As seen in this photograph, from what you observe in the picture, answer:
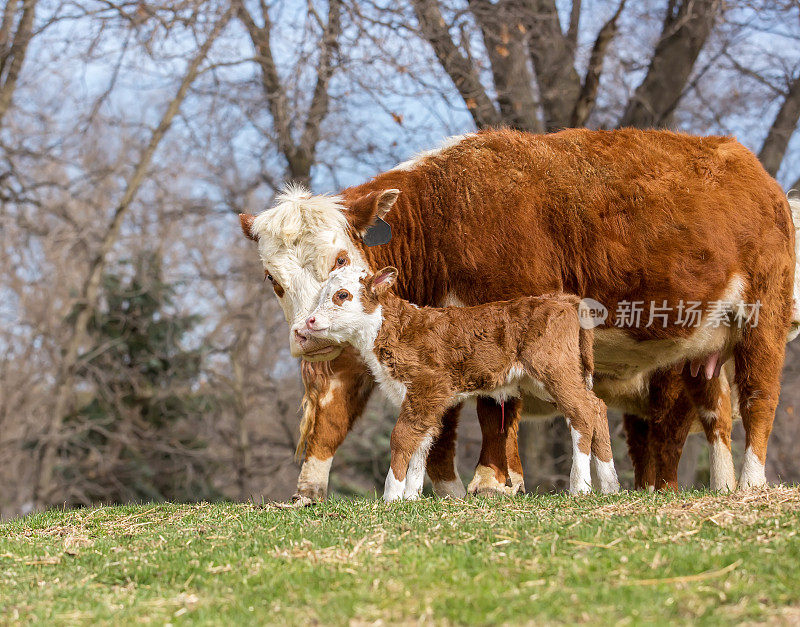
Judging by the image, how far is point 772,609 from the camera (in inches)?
138

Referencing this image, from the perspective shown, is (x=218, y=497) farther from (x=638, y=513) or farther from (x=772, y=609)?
(x=772, y=609)

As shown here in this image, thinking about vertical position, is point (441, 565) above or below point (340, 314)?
below

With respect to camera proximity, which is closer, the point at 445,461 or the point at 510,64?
the point at 445,461

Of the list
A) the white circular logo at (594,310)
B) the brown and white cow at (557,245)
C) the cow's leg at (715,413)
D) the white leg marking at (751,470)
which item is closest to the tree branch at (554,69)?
the cow's leg at (715,413)


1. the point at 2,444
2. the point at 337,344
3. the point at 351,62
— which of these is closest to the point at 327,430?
the point at 337,344

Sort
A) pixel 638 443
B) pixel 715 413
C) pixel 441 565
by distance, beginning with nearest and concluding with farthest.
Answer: pixel 441 565 → pixel 715 413 → pixel 638 443

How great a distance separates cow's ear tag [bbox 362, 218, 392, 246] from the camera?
771 cm

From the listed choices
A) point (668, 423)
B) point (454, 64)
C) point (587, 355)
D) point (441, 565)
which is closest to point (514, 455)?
point (587, 355)

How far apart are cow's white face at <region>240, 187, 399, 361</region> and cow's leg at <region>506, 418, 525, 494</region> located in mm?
1699

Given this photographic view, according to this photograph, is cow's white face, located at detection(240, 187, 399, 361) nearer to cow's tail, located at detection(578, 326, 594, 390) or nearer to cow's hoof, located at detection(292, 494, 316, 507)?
cow's hoof, located at detection(292, 494, 316, 507)

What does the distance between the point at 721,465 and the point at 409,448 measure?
383 cm

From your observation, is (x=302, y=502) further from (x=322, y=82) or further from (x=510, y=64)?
(x=510, y=64)

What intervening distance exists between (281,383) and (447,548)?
1950 centimetres

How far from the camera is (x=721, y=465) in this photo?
28.7 ft
